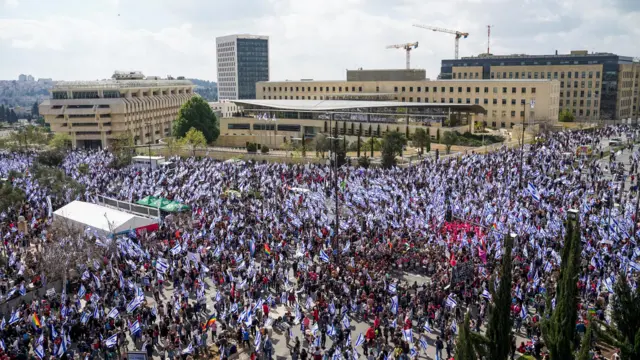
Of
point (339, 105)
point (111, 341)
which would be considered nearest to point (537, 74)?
point (339, 105)

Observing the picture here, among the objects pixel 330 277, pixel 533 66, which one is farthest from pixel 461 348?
pixel 533 66

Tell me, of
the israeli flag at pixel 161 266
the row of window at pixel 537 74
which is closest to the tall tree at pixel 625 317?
the israeli flag at pixel 161 266

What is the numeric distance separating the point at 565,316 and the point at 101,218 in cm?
2687

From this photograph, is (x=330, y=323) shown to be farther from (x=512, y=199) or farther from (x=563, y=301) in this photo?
(x=512, y=199)

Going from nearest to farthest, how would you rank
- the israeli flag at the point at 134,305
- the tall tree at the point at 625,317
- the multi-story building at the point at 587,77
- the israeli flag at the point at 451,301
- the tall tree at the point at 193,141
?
the tall tree at the point at 625,317 → the israeli flag at the point at 451,301 → the israeli flag at the point at 134,305 → the tall tree at the point at 193,141 → the multi-story building at the point at 587,77

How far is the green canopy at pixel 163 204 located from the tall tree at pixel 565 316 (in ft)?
89.2

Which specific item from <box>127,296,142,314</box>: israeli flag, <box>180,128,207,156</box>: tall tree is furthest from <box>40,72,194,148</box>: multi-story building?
<box>127,296,142,314</box>: israeli flag

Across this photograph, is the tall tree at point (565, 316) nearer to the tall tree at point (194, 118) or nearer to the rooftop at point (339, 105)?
the rooftop at point (339, 105)

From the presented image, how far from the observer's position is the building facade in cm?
8356

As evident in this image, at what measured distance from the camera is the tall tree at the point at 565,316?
44.6 ft

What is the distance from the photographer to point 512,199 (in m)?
35.4

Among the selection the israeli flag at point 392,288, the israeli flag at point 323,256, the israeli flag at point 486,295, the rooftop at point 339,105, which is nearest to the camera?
the israeli flag at point 486,295

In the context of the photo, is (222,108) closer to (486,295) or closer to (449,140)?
(449,140)

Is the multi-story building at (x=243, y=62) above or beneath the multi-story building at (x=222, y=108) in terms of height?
above
